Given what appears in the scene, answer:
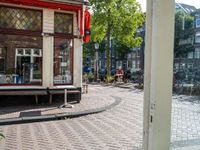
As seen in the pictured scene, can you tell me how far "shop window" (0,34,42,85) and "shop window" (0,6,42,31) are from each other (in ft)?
1.18

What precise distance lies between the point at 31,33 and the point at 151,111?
10219 mm

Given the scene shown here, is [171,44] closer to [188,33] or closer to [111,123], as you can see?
[188,33]

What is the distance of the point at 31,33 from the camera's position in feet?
37.3

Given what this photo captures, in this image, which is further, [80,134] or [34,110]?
[34,110]

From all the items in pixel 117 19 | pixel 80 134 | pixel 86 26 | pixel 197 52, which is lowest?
pixel 80 134

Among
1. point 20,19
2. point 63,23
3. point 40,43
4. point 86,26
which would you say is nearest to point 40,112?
point 40,43

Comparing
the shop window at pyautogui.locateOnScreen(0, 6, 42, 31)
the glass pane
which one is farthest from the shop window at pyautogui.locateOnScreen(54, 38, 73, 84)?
the shop window at pyautogui.locateOnScreen(0, 6, 42, 31)

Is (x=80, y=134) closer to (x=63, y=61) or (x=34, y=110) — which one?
(x=34, y=110)

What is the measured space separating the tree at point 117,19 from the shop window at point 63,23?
633 inches

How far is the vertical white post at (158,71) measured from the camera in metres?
1.62

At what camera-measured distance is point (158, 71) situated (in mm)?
1624

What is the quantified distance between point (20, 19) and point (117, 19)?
59.0 feet

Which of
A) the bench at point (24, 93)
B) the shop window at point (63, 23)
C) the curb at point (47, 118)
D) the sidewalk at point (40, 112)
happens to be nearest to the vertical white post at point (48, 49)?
the shop window at point (63, 23)

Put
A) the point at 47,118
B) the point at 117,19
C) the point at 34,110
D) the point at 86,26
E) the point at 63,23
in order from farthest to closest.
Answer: the point at 117,19 → the point at 86,26 → the point at 63,23 → the point at 34,110 → the point at 47,118
